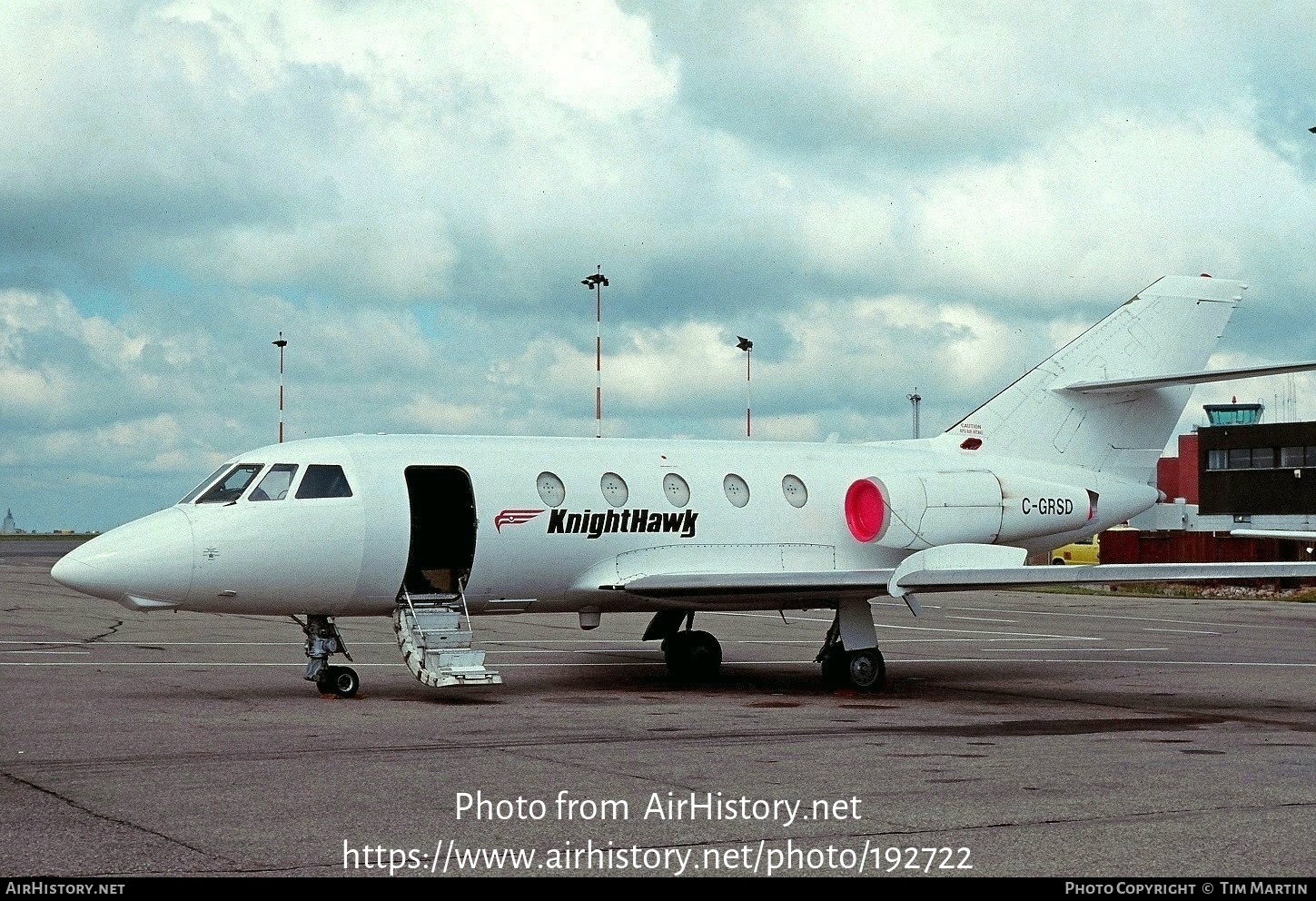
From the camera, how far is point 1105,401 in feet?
75.5

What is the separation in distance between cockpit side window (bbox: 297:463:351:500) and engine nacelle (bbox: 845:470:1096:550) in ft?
24.3

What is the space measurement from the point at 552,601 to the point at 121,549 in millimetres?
5388

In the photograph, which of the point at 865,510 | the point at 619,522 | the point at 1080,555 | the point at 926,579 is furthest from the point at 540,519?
the point at 1080,555

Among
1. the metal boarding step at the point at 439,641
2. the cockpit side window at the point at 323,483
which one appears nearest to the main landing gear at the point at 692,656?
the metal boarding step at the point at 439,641

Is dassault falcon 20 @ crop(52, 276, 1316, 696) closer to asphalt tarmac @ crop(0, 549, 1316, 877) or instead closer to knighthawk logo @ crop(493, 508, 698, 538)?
knighthawk logo @ crop(493, 508, 698, 538)

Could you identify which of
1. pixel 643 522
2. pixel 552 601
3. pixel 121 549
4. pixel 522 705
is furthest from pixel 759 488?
pixel 121 549

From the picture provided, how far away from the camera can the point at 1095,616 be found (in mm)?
38219

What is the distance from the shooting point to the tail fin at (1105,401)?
900 inches

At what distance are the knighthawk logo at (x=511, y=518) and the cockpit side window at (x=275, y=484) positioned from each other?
2.51 m

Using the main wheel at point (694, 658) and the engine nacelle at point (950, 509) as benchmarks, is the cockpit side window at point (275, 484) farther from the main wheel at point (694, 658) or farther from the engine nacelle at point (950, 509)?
the engine nacelle at point (950, 509)

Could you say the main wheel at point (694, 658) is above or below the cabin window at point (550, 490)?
below

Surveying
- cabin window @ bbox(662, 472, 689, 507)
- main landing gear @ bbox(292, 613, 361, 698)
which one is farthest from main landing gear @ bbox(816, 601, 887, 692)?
main landing gear @ bbox(292, 613, 361, 698)

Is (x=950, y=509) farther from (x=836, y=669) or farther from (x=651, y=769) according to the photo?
(x=651, y=769)
